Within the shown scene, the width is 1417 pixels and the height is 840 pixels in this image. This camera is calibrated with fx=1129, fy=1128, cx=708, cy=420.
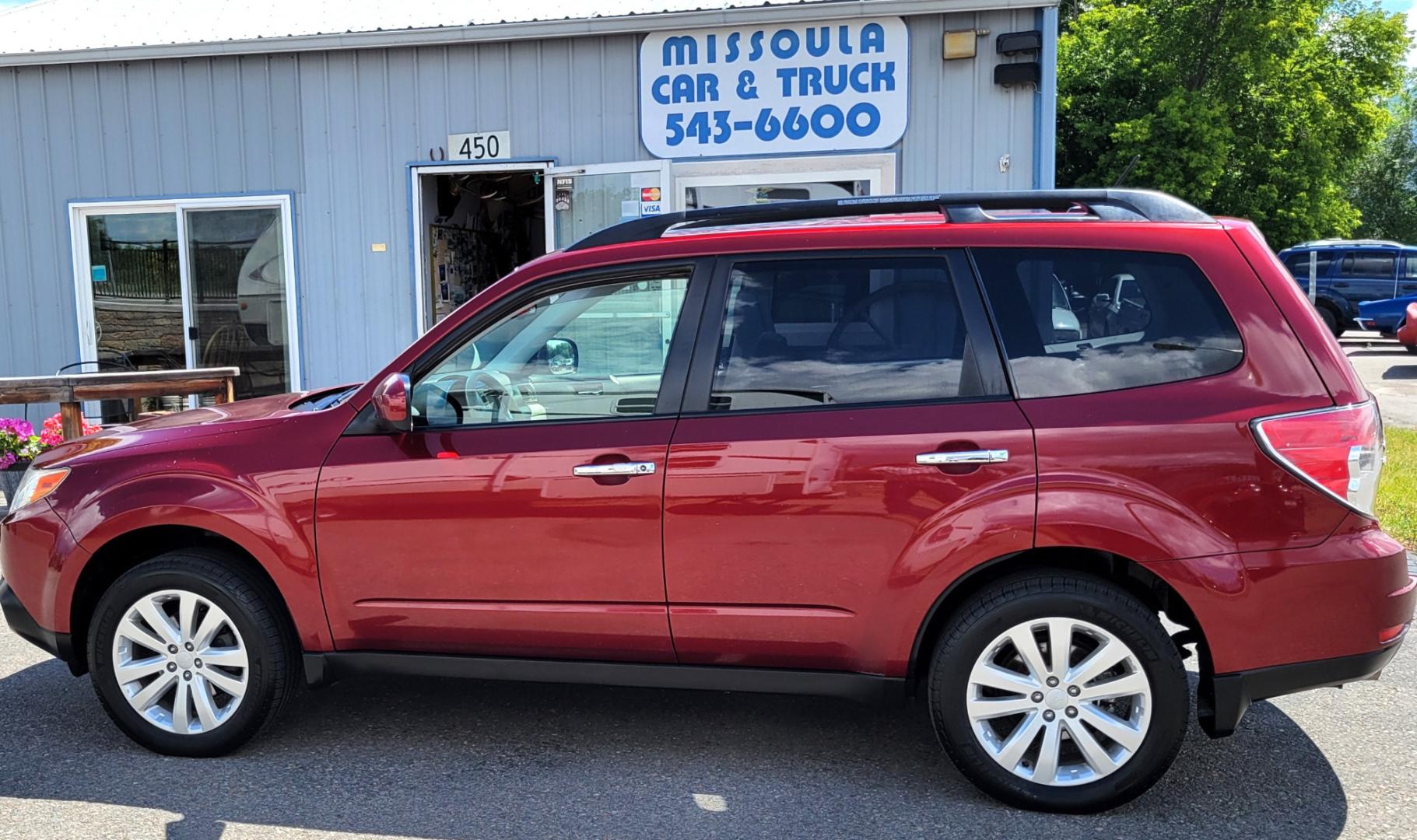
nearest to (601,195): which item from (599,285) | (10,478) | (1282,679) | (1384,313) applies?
(10,478)

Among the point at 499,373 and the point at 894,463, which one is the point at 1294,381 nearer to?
the point at 894,463

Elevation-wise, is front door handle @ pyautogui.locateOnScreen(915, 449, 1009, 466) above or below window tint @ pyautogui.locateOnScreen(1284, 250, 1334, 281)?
below

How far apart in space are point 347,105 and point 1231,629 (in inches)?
321

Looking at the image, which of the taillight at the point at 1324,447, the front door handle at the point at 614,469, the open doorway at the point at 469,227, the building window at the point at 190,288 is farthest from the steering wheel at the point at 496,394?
the building window at the point at 190,288

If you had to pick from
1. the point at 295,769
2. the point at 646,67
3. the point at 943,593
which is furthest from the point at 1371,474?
the point at 646,67

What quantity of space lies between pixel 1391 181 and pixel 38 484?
4851cm

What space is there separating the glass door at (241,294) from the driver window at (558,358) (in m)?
6.51

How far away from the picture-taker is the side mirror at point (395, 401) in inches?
140

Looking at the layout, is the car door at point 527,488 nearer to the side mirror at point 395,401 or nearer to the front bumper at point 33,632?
the side mirror at point 395,401

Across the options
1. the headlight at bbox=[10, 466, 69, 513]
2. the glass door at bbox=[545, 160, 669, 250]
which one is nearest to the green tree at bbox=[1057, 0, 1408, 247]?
the glass door at bbox=[545, 160, 669, 250]

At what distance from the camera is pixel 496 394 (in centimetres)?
372

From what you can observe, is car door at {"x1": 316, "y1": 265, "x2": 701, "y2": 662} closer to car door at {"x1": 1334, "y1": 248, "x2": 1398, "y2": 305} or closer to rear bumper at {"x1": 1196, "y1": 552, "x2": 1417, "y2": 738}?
rear bumper at {"x1": 1196, "y1": 552, "x2": 1417, "y2": 738}

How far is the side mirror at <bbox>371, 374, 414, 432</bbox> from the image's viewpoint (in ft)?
11.6

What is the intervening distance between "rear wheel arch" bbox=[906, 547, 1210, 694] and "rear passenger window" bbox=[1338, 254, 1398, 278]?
71.5 ft
